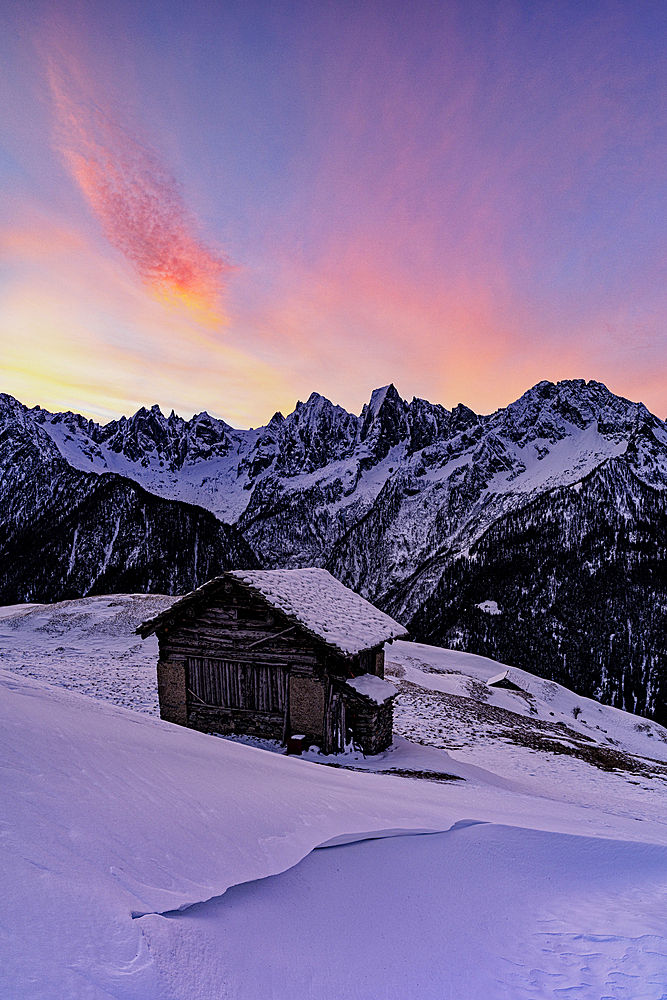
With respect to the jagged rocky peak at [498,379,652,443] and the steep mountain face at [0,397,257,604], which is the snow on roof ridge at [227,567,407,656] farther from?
the jagged rocky peak at [498,379,652,443]

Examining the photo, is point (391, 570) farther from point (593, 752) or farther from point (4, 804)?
point (4, 804)

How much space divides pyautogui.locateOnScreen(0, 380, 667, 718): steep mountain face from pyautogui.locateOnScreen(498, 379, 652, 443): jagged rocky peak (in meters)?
0.58

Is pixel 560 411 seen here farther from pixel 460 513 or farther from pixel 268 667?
pixel 268 667

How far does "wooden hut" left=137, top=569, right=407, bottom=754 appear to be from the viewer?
13.5 meters

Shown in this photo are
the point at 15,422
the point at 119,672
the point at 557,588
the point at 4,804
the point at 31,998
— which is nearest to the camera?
the point at 31,998

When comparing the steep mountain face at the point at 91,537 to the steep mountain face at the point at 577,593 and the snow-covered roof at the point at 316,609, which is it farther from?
the snow-covered roof at the point at 316,609

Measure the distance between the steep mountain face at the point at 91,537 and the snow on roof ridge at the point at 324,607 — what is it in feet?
303

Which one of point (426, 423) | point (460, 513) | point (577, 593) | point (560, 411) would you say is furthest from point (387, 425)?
point (577, 593)

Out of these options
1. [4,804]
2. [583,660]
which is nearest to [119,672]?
[4,804]

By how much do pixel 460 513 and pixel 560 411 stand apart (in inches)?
2244

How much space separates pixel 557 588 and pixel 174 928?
105 m

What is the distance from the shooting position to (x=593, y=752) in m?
18.2

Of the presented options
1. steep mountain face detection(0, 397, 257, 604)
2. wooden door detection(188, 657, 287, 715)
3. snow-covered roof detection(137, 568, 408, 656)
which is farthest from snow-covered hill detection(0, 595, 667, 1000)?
steep mountain face detection(0, 397, 257, 604)

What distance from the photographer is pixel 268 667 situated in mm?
13969
